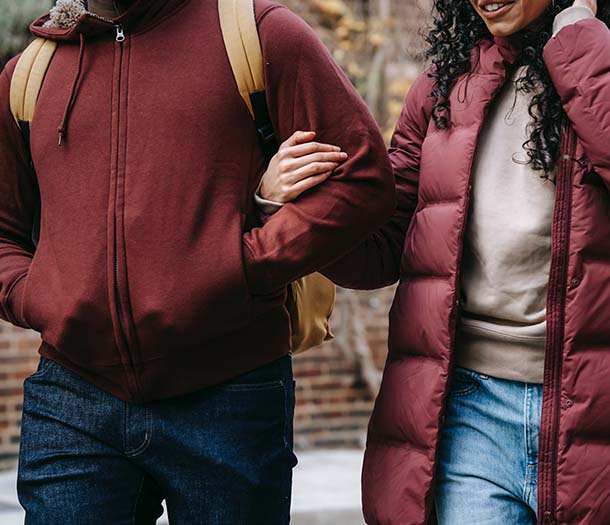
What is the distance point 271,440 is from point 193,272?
1.43 ft

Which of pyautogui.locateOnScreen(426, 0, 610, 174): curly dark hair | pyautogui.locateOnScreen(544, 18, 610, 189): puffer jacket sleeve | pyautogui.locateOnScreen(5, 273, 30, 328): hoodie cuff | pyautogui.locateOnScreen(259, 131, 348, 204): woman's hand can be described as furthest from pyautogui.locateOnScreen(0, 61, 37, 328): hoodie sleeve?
pyautogui.locateOnScreen(544, 18, 610, 189): puffer jacket sleeve

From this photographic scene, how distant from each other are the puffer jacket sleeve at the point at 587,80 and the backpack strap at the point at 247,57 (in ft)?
2.06

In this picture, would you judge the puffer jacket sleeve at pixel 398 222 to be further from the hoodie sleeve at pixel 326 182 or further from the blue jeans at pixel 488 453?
the blue jeans at pixel 488 453

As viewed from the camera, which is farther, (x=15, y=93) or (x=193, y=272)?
(x=15, y=93)

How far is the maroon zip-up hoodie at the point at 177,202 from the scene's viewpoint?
104 inches

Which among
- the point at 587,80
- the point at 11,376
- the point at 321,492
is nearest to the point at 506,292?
the point at 587,80

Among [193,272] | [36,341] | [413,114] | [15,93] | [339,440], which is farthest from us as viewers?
[339,440]

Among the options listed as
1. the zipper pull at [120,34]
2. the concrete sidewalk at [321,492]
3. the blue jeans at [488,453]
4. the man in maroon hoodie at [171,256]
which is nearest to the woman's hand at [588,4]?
the man in maroon hoodie at [171,256]

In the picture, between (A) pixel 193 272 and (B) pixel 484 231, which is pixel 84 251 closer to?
(A) pixel 193 272

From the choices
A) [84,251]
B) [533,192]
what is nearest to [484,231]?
[533,192]

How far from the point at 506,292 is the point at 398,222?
408mm

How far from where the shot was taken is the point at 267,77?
269cm

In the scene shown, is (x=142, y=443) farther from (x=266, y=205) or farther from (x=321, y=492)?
(x=321, y=492)

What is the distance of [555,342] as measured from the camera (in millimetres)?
2637
